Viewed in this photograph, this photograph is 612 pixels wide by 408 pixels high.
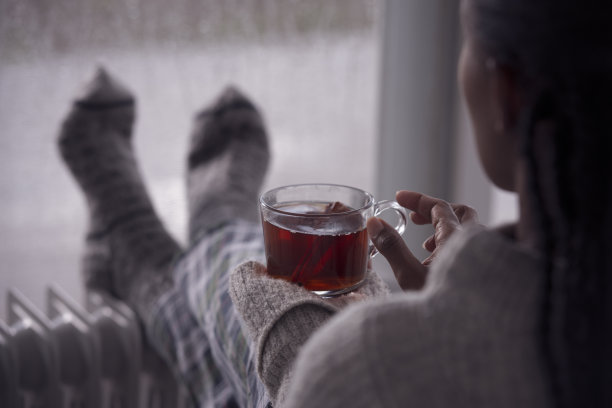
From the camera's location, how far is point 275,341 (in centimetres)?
54

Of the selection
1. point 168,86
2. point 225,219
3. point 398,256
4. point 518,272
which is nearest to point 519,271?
point 518,272

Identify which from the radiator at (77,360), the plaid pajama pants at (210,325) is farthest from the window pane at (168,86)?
the plaid pajama pants at (210,325)

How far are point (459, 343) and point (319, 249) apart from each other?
26cm

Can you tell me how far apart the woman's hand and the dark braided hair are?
186mm

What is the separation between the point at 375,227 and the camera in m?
0.54

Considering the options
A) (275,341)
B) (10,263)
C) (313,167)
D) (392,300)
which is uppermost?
(392,300)

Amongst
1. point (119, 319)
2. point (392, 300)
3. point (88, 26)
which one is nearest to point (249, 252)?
point (119, 319)

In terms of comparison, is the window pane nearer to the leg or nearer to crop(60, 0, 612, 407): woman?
the leg

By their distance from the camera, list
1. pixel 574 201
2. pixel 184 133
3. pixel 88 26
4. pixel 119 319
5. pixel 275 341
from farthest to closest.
A: pixel 184 133
pixel 88 26
pixel 119 319
pixel 275 341
pixel 574 201

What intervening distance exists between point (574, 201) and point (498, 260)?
0.17ft

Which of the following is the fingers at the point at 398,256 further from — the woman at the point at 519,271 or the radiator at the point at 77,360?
the radiator at the point at 77,360

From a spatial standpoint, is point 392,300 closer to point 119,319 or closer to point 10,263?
point 119,319

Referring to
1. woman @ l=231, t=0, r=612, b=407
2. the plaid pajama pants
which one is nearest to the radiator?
the plaid pajama pants

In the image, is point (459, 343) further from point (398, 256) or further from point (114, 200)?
point (114, 200)
